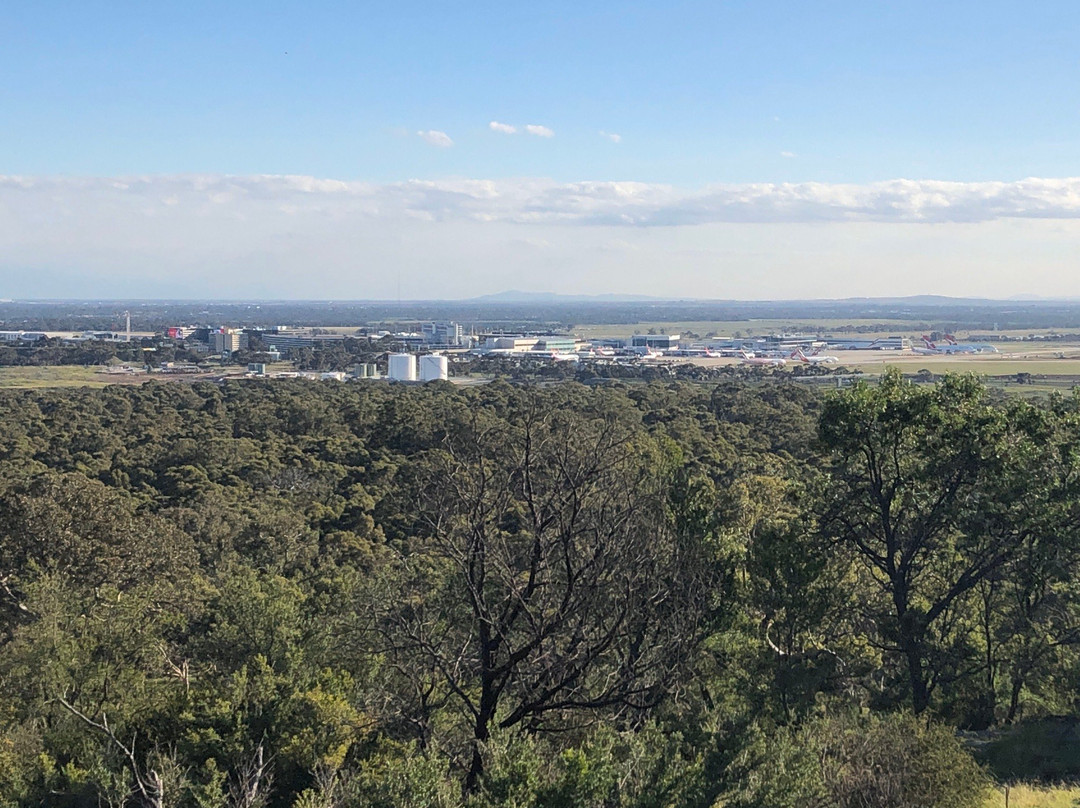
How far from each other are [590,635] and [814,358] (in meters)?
109

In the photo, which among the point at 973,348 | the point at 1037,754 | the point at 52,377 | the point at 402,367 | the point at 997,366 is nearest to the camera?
the point at 1037,754

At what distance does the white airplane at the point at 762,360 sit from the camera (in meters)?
104

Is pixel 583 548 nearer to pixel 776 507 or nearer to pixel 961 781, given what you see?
pixel 961 781

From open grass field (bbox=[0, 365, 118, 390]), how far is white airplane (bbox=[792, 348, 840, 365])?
72783 mm

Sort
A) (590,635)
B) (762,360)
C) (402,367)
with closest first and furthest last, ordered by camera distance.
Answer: (590,635) → (402,367) → (762,360)

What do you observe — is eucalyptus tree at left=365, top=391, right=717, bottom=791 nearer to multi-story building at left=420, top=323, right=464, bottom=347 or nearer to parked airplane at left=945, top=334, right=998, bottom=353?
parked airplane at left=945, top=334, right=998, bottom=353

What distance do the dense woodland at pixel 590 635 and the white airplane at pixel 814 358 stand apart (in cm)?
8686

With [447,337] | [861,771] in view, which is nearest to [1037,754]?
[861,771]

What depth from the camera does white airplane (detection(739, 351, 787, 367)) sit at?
341ft

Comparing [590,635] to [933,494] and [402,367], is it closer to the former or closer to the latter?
[933,494]

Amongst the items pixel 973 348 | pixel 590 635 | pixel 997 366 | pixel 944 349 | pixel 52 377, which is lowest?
pixel 52 377

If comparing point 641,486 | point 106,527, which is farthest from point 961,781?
point 106,527

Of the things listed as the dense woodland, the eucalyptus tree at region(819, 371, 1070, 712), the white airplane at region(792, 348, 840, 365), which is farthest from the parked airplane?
the eucalyptus tree at region(819, 371, 1070, 712)

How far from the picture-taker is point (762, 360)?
4385 inches
